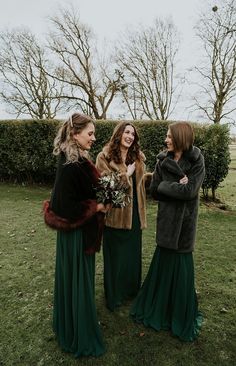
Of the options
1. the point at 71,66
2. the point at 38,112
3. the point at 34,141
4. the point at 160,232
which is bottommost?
the point at 160,232

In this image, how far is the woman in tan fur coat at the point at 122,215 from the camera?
375 centimetres

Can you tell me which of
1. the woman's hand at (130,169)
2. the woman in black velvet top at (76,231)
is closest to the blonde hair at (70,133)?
the woman in black velvet top at (76,231)

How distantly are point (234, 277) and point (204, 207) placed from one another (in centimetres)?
469

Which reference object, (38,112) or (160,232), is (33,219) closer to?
(160,232)

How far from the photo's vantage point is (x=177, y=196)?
3100 mm

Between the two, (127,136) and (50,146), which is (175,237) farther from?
(50,146)

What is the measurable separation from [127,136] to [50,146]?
27.8 ft

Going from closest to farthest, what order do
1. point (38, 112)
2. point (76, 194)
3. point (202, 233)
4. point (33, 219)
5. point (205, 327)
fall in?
point (76, 194) < point (205, 327) < point (202, 233) < point (33, 219) < point (38, 112)

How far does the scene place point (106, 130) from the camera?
10.6 m

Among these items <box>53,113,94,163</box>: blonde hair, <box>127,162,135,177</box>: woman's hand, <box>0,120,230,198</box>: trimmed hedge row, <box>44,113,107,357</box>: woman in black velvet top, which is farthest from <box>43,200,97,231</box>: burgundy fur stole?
<box>0,120,230,198</box>: trimmed hedge row

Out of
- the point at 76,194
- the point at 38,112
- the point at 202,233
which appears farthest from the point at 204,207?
the point at 38,112

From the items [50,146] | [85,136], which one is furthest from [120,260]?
[50,146]

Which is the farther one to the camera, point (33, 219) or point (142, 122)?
point (142, 122)

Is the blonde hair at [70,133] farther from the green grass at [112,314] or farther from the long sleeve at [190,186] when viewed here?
the green grass at [112,314]
